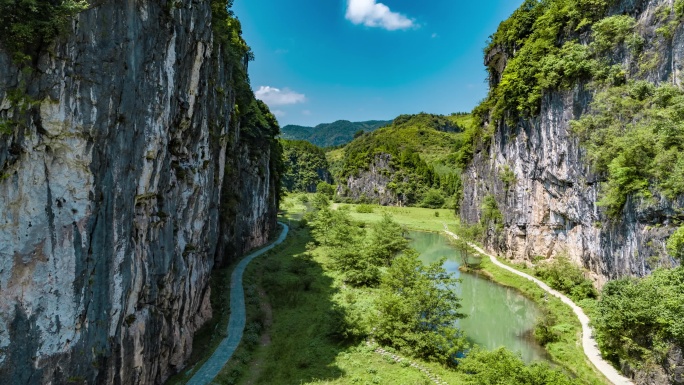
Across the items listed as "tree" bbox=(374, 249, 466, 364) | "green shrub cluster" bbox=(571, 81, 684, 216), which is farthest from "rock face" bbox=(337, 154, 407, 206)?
"tree" bbox=(374, 249, 466, 364)

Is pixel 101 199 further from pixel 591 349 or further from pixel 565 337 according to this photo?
pixel 565 337

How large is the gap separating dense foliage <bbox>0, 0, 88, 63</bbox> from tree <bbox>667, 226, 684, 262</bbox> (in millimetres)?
25117

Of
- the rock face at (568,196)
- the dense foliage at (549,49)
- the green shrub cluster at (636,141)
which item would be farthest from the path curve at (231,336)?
the dense foliage at (549,49)

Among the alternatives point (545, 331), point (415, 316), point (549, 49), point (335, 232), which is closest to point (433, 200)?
point (335, 232)

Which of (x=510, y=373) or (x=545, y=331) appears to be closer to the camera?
(x=510, y=373)

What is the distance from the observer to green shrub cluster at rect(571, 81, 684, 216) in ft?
63.5

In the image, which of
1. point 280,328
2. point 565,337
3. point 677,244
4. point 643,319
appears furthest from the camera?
point 280,328

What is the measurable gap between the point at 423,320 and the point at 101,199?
640 inches

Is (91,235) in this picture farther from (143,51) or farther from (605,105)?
(605,105)

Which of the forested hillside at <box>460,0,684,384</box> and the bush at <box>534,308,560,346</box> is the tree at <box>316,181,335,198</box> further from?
the bush at <box>534,308,560,346</box>

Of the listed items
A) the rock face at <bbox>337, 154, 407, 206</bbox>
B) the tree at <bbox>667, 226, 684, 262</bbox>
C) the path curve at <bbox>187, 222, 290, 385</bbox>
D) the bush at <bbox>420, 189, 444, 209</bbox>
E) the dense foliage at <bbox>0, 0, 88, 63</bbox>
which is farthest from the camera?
the rock face at <bbox>337, 154, 407, 206</bbox>

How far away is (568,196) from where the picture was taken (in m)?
30.5

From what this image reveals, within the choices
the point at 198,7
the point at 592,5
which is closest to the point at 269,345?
the point at 198,7

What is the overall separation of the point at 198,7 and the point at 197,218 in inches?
443
